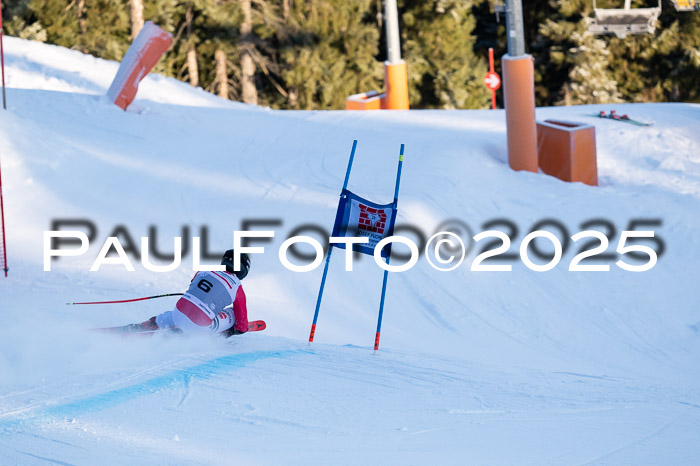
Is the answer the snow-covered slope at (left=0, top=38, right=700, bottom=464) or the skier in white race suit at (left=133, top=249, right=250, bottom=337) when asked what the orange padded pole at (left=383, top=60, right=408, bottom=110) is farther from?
the skier in white race suit at (left=133, top=249, right=250, bottom=337)

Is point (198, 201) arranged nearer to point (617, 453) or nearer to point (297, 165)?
point (297, 165)

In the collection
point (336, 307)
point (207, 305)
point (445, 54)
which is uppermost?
point (445, 54)

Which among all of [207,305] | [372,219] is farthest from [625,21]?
[207,305]

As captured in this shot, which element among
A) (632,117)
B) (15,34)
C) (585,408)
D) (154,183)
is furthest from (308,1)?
(585,408)

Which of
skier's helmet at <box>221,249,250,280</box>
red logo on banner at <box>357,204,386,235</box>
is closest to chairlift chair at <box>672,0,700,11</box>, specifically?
red logo on banner at <box>357,204,386,235</box>

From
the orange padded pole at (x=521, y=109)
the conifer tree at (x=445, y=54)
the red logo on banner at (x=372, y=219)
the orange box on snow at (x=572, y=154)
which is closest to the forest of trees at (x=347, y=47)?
the conifer tree at (x=445, y=54)

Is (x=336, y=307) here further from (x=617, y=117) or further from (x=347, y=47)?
(x=347, y=47)

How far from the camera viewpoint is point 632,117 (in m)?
16.5

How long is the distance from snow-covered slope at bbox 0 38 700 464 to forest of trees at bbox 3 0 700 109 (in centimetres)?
1247

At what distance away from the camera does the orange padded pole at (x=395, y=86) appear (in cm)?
2039

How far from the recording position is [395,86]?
67.0 ft

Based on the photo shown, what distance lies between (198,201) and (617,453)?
8.17 m

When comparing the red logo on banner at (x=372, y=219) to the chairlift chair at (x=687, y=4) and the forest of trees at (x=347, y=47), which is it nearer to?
the chairlift chair at (x=687, y=4)

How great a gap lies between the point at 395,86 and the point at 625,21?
508cm
